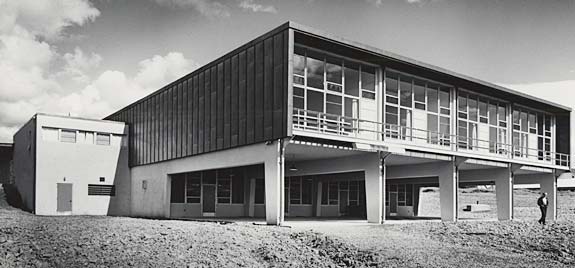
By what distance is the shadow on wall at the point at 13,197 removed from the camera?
3448 cm

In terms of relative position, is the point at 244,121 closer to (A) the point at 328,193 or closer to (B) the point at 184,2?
(B) the point at 184,2

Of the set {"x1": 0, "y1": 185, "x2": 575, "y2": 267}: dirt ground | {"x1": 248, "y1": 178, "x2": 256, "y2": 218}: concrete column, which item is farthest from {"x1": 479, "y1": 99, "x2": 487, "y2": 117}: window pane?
{"x1": 248, "y1": 178, "x2": 256, "y2": 218}: concrete column

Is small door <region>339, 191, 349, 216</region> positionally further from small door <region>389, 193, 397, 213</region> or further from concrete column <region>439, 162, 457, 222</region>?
concrete column <region>439, 162, 457, 222</region>

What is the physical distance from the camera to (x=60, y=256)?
13242 mm

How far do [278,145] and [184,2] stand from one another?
10.6m

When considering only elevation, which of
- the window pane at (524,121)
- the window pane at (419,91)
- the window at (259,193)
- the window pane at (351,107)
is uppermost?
the window pane at (419,91)

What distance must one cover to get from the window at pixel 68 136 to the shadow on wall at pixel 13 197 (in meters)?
4.57

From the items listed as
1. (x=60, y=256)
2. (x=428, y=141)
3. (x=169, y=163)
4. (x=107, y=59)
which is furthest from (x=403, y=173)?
(x=60, y=256)

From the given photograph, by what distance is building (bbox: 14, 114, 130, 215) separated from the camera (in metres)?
31.9

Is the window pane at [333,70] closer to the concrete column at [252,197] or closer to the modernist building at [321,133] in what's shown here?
the modernist building at [321,133]

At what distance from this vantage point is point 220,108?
25062 millimetres

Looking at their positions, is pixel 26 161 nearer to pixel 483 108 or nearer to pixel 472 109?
pixel 472 109

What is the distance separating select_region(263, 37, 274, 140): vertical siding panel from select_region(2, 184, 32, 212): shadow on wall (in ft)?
62.3

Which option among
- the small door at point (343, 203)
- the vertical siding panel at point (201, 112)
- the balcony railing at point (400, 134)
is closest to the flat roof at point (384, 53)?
the balcony railing at point (400, 134)
